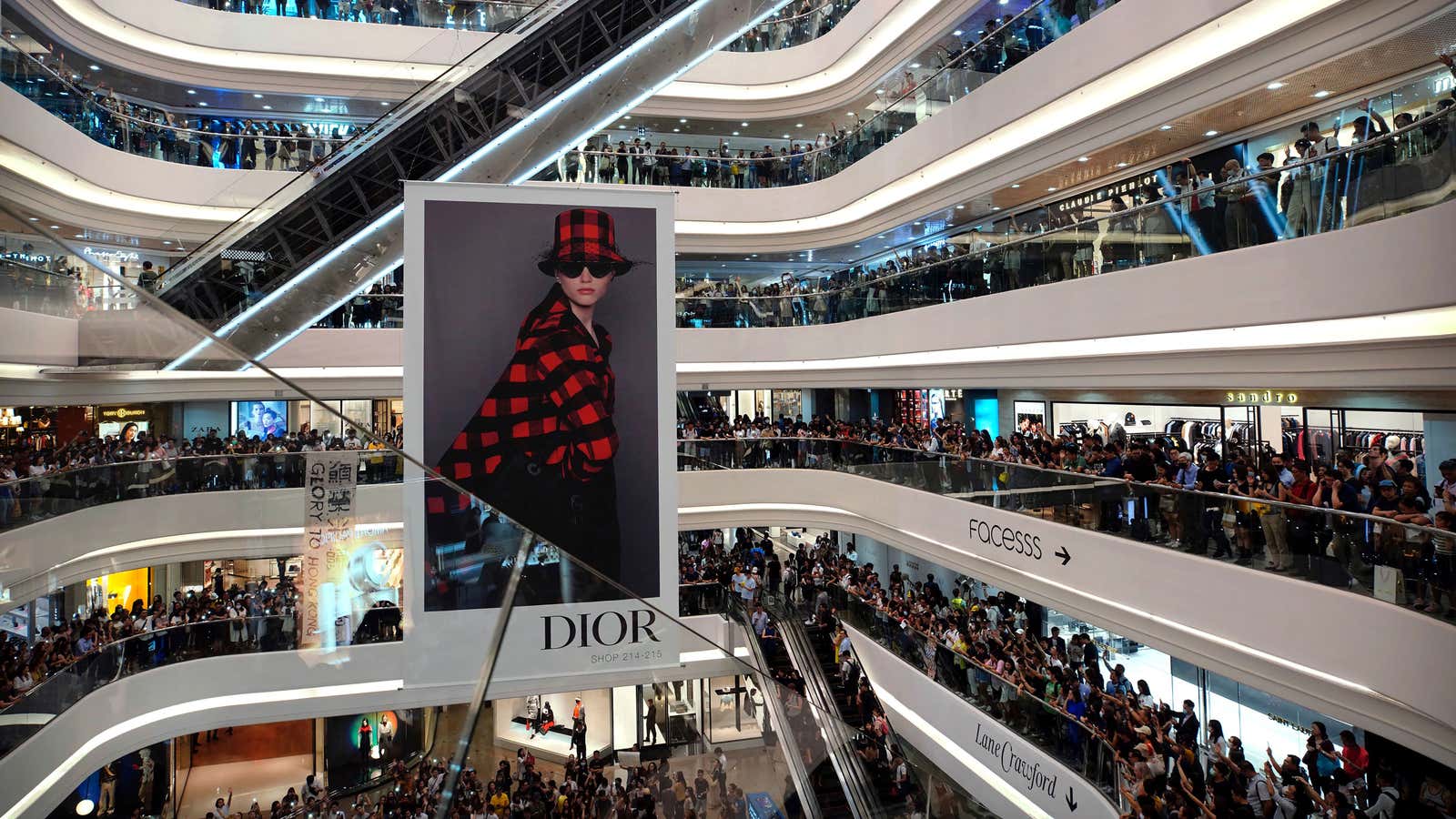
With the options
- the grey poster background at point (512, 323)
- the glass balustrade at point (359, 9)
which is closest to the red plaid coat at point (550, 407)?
the grey poster background at point (512, 323)

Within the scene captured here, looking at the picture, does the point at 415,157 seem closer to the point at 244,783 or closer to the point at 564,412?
the point at 564,412

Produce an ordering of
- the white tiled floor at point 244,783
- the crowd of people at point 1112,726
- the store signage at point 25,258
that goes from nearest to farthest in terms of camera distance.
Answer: the store signage at point 25,258 < the white tiled floor at point 244,783 < the crowd of people at point 1112,726

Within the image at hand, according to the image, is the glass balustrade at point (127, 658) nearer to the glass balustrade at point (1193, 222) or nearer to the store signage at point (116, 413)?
the store signage at point (116, 413)

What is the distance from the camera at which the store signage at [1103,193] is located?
14227 millimetres

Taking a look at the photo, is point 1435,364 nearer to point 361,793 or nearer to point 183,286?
point 361,793

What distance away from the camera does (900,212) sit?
59.0 ft

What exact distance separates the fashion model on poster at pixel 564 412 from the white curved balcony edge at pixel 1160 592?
591 cm

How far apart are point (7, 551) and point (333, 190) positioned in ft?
27.3

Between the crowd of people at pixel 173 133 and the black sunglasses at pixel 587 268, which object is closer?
the black sunglasses at pixel 587 268

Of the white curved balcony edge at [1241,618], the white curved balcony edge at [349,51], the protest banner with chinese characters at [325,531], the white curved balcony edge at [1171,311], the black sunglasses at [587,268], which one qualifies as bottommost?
the white curved balcony edge at [1241,618]

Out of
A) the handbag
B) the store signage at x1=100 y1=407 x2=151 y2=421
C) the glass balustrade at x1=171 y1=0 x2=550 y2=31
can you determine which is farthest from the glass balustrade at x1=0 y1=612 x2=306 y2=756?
the glass balustrade at x1=171 y1=0 x2=550 y2=31

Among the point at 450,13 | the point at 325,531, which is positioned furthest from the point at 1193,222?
the point at 450,13

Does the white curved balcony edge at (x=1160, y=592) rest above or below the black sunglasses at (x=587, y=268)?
below

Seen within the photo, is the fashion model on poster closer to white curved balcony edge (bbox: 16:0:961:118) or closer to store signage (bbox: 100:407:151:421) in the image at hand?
store signage (bbox: 100:407:151:421)
